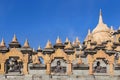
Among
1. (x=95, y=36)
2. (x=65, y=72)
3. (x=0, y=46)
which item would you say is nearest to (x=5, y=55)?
(x=0, y=46)

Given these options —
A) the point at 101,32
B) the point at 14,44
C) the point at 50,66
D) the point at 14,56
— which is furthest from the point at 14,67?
the point at 101,32

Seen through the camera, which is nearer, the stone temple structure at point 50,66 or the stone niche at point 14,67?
the stone temple structure at point 50,66

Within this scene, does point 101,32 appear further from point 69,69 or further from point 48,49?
point 48,49

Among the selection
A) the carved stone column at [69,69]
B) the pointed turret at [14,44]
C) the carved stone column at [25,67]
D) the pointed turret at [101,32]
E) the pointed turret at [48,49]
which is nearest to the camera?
the carved stone column at [25,67]

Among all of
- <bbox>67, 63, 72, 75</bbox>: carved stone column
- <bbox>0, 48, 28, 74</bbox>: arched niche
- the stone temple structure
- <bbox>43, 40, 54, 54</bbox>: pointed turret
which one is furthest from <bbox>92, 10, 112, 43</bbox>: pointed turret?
<bbox>0, 48, 28, 74</bbox>: arched niche

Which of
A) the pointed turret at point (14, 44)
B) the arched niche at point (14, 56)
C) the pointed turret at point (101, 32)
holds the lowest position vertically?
the arched niche at point (14, 56)

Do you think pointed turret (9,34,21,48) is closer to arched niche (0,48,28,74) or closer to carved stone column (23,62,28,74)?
arched niche (0,48,28,74)

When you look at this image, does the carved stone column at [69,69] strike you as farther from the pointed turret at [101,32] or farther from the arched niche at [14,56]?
the pointed turret at [101,32]

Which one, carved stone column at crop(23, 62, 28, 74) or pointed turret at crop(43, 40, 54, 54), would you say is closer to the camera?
carved stone column at crop(23, 62, 28, 74)

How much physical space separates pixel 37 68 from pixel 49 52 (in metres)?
2.09

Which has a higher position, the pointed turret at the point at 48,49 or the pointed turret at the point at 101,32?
the pointed turret at the point at 101,32

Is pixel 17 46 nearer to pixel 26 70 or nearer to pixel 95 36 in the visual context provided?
pixel 26 70

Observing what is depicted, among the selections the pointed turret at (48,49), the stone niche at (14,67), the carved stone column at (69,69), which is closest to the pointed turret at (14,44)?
the stone niche at (14,67)

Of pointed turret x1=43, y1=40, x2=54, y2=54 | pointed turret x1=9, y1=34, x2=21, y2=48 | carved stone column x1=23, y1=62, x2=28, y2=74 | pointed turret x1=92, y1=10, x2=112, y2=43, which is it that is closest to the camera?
carved stone column x1=23, y1=62, x2=28, y2=74
